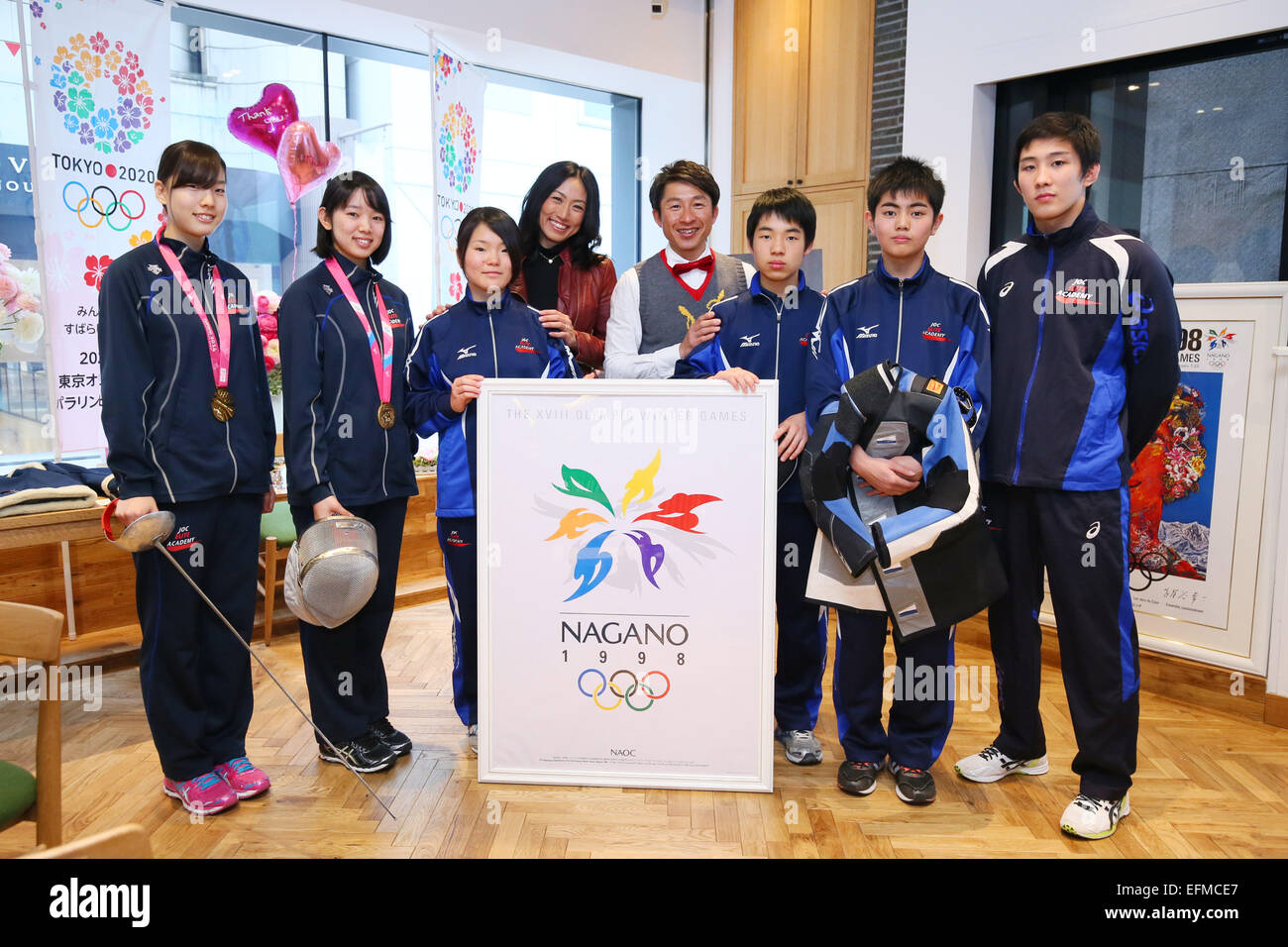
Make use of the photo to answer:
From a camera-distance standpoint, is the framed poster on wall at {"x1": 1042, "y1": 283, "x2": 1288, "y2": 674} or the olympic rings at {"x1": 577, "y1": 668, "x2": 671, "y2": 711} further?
the framed poster on wall at {"x1": 1042, "y1": 283, "x2": 1288, "y2": 674}

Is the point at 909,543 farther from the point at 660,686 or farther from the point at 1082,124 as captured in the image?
the point at 1082,124

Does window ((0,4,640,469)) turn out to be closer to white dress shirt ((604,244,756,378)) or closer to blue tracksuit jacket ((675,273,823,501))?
white dress shirt ((604,244,756,378))

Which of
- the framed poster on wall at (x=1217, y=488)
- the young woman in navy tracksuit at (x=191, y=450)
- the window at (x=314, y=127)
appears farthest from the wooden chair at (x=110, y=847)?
the window at (x=314, y=127)

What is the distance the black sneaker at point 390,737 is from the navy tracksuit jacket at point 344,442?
2.4 inches

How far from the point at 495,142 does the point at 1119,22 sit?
3.82 metres

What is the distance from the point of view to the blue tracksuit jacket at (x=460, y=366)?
2656 mm

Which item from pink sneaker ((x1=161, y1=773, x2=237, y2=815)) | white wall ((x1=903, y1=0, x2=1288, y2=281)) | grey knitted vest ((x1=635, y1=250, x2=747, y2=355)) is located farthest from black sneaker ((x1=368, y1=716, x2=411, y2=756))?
white wall ((x1=903, y1=0, x2=1288, y2=281))

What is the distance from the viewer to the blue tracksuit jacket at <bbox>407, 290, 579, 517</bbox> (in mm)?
2656

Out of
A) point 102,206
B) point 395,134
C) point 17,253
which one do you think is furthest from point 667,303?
point 395,134

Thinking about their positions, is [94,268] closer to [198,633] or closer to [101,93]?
[101,93]

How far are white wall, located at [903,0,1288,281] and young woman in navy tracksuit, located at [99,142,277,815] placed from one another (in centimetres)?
343

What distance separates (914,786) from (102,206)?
3.93 meters

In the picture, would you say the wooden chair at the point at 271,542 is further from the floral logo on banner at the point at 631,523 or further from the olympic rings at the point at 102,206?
the floral logo on banner at the point at 631,523

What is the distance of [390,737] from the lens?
2883 mm
